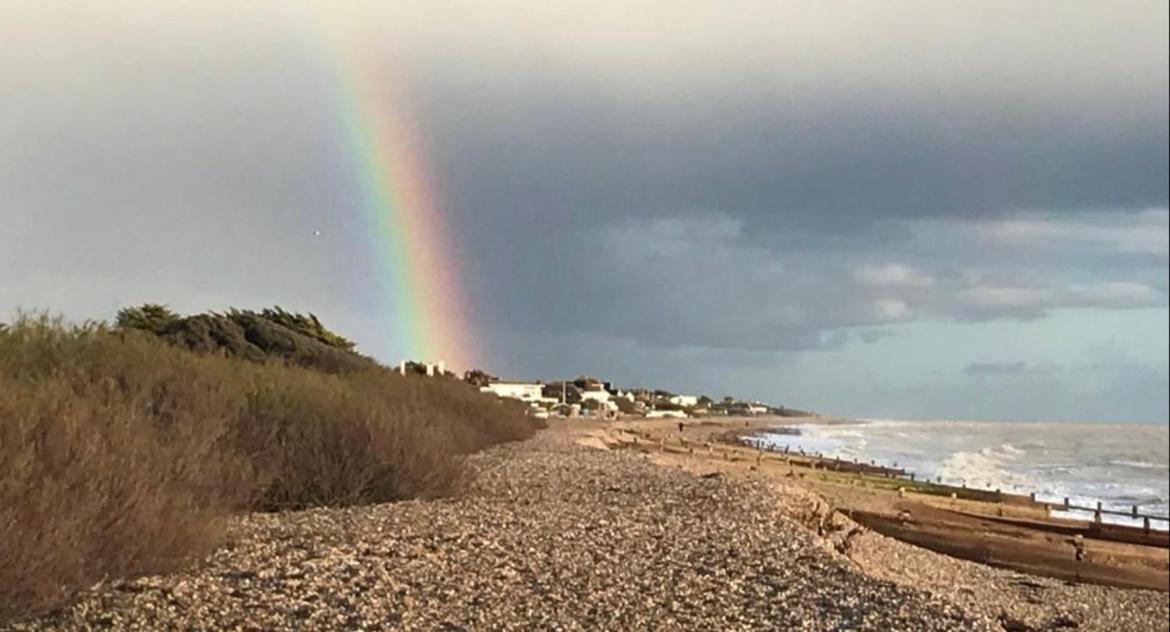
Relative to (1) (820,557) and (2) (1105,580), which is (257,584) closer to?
(1) (820,557)

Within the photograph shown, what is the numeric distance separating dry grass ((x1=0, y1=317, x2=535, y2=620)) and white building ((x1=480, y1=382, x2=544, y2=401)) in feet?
113

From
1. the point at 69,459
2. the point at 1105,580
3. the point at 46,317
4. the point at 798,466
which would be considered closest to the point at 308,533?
the point at 69,459

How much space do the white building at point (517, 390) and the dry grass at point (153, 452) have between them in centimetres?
3456

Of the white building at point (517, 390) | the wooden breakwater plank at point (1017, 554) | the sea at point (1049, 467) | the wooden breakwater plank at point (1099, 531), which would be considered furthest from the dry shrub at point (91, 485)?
the white building at point (517, 390)

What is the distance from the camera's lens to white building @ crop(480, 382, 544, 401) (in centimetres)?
6210

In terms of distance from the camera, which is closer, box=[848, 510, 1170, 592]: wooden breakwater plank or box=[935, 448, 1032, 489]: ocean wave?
box=[848, 510, 1170, 592]: wooden breakwater plank

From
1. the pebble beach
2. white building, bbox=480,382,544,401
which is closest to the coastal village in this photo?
white building, bbox=480,382,544,401

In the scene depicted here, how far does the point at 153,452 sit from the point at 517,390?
62.2m

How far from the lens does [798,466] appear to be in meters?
57.9

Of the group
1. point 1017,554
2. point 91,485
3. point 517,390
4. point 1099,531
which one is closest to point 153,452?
point 91,485

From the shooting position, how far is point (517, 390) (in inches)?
2950

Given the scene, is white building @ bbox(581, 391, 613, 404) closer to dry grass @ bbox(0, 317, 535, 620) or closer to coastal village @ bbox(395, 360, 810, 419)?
coastal village @ bbox(395, 360, 810, 419)

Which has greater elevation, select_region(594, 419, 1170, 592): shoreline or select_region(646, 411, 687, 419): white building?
select_region(646, 411, 687, 419): white building

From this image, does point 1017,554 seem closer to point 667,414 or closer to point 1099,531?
point 1099,531
